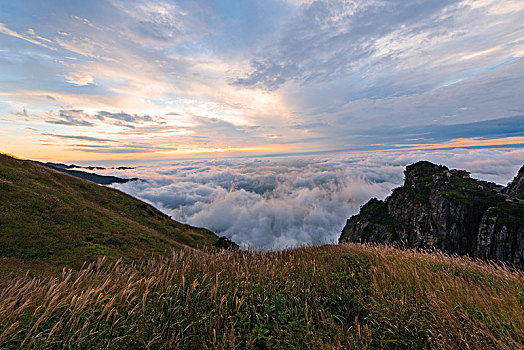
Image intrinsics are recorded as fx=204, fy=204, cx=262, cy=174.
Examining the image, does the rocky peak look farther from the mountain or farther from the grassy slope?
the grassy slope

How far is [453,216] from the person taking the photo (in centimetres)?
5606

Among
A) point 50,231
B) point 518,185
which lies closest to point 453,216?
point 518,185

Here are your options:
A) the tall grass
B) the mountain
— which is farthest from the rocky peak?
the tall grass

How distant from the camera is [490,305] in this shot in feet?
13.5

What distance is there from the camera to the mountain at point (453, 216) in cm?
4438

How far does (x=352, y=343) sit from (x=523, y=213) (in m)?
67.4

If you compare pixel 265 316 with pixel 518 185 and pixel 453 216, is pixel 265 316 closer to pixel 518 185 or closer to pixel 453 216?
pixel 453 216

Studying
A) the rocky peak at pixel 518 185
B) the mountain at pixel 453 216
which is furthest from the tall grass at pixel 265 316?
the rocky peak at pixel 518 185

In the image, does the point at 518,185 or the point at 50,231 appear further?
the point at 518,185

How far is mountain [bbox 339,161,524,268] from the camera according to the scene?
4438 cm

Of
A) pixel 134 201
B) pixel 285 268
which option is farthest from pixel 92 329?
pixel 134 201

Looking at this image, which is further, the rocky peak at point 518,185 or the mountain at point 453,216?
the rocky peak at point 518,185

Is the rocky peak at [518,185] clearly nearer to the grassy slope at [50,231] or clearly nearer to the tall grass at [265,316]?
the tall grass at [265,316]

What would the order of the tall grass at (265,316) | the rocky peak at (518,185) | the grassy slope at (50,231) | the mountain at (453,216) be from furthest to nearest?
the rocky peak at (518,185) → the mountain at (453,216) → the grassy slope at (50,231) → the tall grass at (265,316)
